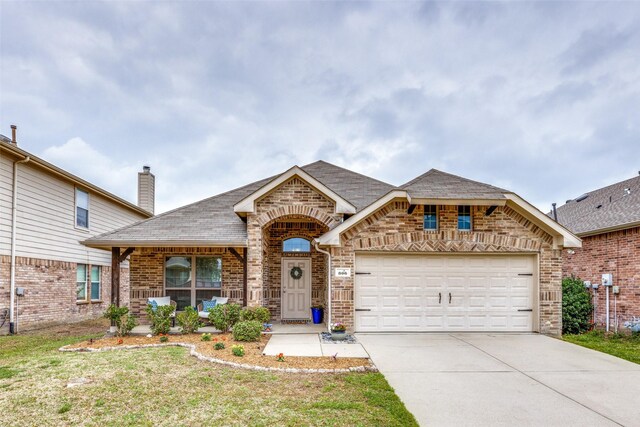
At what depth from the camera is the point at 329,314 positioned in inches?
401

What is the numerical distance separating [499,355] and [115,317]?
9.11 meters

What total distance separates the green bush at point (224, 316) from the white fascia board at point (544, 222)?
25.3ft

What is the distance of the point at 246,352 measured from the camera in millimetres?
7914

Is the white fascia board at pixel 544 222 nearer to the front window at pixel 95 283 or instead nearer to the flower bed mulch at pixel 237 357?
the flower bed mulch at pixel 237 357

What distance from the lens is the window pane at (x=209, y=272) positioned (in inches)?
480

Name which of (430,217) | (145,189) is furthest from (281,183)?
(145,189)

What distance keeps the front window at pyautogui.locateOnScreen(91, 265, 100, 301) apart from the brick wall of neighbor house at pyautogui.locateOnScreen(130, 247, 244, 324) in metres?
5.05

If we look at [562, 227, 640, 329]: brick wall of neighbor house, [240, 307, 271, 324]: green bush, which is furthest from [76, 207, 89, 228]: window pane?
[562, 227, 640, 329]: brick wall of neighbor house

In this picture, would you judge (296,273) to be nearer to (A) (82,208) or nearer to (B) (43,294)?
(B) (43,294)

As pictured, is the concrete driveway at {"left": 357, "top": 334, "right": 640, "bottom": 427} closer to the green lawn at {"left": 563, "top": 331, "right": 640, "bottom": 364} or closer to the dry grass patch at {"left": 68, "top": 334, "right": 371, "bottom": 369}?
the green lawn at {"left": 563, "top": 331, "right": 640, "bottom": 364}

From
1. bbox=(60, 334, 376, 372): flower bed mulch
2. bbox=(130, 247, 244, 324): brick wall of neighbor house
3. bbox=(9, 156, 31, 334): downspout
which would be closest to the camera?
bbox=(60, 334, 376, 372): flower bed mulch

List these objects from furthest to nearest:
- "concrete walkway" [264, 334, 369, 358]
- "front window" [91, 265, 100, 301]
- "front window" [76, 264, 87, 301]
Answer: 1. "front window" [91, 265, 100, 301]
2. "front window" [76, 264, 87, 301]
3. "concrete walkway" [264, 334, 369, 358]

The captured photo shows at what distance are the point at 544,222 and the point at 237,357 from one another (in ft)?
27.2

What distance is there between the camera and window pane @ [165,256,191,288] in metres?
12.2
